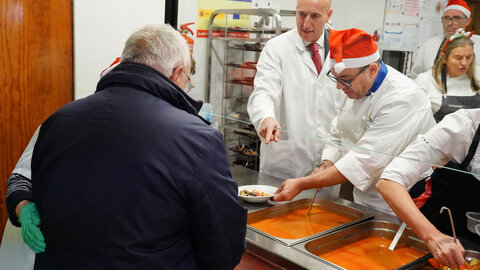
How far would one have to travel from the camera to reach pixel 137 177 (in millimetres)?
1169

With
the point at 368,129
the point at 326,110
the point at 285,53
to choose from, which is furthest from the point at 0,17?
the point at 368,129

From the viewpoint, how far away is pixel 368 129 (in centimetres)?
189

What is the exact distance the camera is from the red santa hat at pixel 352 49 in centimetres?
190

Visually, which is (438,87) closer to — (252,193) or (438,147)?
(438,147)

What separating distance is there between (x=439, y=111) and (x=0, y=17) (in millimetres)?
2276

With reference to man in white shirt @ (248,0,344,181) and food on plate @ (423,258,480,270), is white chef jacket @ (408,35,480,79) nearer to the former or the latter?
man in white shirt @ (248,0,344,181)

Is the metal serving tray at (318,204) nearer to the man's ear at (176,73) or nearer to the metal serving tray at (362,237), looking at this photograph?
the metal serving tray at (362,237)

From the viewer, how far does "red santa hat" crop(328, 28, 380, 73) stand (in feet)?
6.24

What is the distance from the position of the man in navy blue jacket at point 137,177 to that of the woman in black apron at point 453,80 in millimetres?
1105

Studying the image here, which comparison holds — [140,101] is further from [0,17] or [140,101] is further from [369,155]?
[0,17]

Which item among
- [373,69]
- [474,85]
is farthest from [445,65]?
[373,69]

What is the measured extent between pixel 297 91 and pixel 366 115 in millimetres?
698

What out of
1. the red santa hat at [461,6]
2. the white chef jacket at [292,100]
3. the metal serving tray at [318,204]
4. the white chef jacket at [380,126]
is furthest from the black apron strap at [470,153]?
the red santa hat at [461,6]

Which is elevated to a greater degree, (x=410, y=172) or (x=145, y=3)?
(x=145, y=3)
